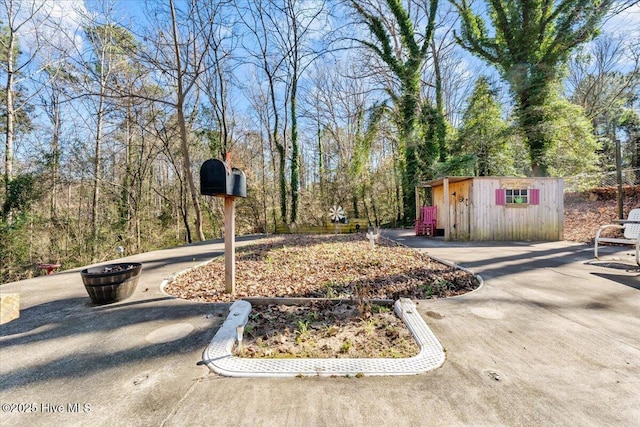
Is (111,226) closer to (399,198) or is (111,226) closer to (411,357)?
(411,357)

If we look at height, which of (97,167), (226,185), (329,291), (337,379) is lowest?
(337,379)

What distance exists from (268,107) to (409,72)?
9.55 metres

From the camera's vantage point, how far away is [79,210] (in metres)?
11.4

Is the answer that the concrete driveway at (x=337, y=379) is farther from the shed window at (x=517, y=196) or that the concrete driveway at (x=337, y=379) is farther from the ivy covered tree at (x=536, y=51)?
the ivy covered tree at (x=536, y=51)

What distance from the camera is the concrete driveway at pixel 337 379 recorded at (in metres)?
1.61

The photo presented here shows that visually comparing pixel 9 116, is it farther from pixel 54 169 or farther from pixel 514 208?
pixel 514 208

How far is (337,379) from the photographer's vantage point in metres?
1.94

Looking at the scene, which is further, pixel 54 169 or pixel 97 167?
pixel 97 167

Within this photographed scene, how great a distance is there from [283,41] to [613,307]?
18264 mm

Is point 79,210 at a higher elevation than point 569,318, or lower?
higher

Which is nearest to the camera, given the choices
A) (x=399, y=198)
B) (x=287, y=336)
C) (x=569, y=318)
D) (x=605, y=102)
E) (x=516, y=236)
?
(x=287, y=336)

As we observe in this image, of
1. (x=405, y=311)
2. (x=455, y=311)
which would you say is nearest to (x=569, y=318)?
(x=455, y=311)

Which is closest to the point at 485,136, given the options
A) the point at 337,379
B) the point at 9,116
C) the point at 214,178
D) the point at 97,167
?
the point at 214,178

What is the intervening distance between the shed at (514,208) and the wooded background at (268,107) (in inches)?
79.5
